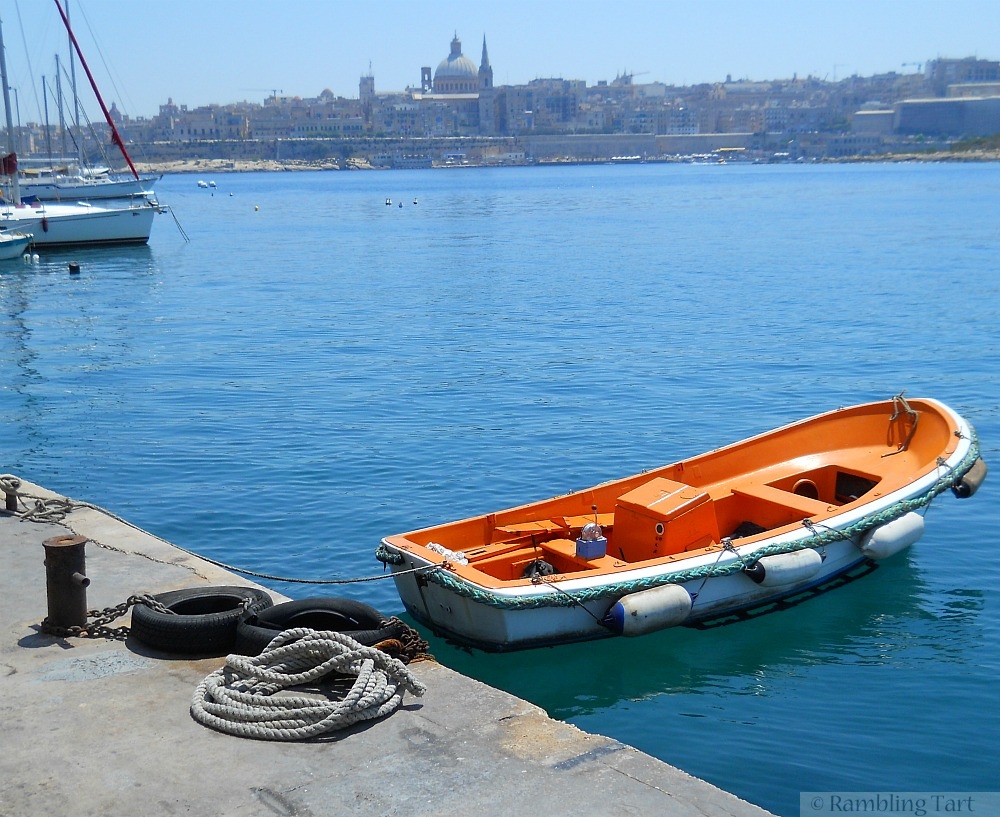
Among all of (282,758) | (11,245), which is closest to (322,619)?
(282,758)

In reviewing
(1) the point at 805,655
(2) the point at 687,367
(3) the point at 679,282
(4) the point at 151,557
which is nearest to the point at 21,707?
(4) the point at 151,557

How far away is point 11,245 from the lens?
137 ft

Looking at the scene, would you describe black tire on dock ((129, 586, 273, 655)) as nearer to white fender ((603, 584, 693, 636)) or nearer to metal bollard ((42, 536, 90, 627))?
metal bollard ((42, 536, 90, 627))

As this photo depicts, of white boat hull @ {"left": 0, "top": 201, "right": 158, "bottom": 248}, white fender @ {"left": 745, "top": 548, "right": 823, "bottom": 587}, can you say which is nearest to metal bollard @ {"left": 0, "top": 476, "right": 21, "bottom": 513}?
white fender @ {"left": 745, "top": 548, "right": 823, "bottom": 587}

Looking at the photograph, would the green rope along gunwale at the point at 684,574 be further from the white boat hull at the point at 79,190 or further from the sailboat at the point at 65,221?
the white boat hull at the point at 79,190

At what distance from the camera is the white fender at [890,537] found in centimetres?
1055

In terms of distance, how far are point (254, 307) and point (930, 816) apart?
89.1 ft

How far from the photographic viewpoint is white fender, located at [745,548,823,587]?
9594 mm

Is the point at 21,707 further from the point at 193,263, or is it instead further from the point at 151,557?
the point at 193,263

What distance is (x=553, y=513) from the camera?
10477 millimetres

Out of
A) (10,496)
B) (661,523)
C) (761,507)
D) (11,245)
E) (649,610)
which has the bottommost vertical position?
(649,610)

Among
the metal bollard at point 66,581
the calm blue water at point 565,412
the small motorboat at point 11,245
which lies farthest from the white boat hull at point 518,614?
the small motorboat at point 11,245

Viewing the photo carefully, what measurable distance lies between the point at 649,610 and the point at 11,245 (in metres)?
38.7

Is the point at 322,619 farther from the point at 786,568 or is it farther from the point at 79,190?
the point at 79,190
